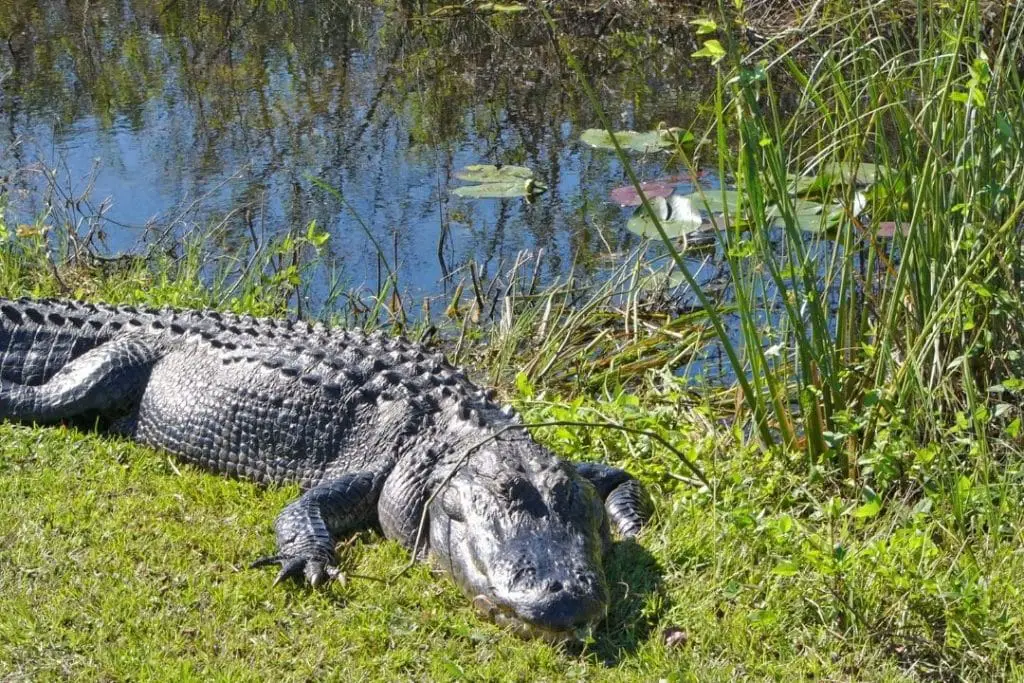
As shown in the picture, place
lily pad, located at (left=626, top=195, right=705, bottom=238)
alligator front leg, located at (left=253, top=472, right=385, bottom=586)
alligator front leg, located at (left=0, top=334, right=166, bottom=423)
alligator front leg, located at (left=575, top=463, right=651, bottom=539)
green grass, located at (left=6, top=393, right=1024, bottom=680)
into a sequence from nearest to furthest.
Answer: green grass, located at (left=6, top=393, right=1024, bottom=680), alligator front leg, located at (left=253, top=472, right=385, bottom=586), alligator front leg, located at (left=575, top=463, right=651, bottom=539), alligator front leg, located at (left=0, top=334, right=166, bottom=423), lily pad, located at (left=626, top=195, right=705, bottom=238)

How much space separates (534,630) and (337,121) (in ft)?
24.8

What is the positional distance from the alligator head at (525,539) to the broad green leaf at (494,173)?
4651 millimetres

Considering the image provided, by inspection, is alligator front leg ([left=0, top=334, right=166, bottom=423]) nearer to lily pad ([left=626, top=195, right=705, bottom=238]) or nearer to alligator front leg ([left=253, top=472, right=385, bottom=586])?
alligator front leg ([left=253, top=472, right=385, bottom=586])

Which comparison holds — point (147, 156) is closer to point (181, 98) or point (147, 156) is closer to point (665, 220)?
point (181, 98)

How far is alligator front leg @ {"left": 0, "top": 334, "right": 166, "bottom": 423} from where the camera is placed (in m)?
4.87

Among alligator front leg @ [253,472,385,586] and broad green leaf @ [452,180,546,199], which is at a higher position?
alligator front leg @ [253,472,385,586]

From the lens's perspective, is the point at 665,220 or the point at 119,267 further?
the point at 665,220

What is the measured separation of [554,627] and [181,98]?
343 inches

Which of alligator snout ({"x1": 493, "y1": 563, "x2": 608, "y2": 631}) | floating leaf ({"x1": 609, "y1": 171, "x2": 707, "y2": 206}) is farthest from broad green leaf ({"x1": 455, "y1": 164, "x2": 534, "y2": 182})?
alligator snout ({"x1": 493, "y1": 563, "x2": 608, "y2": 631})

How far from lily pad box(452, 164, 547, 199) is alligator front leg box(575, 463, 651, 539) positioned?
4.22 metres

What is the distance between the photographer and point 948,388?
14.0 feet

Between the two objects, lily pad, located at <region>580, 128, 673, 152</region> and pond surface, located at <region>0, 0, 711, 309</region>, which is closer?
pond surface, located at <region>0, 0, 711, 309</region>

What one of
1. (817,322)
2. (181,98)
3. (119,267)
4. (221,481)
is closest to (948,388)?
(817,322)

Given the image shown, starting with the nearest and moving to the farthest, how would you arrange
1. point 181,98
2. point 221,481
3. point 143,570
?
point 143,570 < point 221,481 < point 181,98
